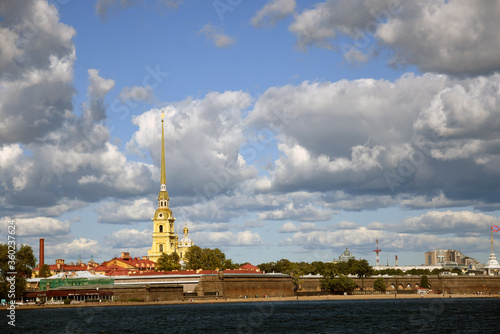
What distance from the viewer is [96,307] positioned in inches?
5443

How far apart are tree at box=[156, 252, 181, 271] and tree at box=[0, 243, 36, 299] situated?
55.3m

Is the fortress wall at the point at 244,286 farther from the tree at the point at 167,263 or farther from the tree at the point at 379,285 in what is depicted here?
the tree at the point at 167,263

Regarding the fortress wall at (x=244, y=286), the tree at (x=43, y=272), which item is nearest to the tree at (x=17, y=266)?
the fortress wall at (x=244, y=286)

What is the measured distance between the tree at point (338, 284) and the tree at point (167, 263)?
40353 millimetres

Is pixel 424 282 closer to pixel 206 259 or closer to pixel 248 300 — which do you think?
pixel 206 259

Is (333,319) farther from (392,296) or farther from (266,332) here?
(392,296)

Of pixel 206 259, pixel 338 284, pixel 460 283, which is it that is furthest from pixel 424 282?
pixel 206 259

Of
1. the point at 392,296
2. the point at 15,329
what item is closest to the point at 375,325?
the point at 15,329

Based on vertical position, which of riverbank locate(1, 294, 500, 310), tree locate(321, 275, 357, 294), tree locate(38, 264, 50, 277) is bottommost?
riverbank locate(1, 294, 500, 310)

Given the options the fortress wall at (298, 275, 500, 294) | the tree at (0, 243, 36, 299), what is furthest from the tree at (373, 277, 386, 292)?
the tree at (0, 243, 36, 299)

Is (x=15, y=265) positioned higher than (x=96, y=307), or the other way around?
(x=15, y=265)

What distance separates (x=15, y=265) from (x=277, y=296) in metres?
60.7

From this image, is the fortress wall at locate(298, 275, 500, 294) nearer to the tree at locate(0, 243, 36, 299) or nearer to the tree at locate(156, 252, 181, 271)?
the tree at locate(156, 252, 181, 271)

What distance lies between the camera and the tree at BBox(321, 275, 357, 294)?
172875 mm
